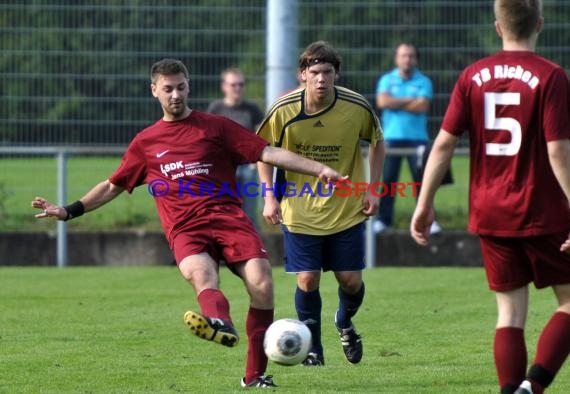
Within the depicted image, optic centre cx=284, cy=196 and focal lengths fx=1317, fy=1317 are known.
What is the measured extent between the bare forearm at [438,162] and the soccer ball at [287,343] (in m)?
1.32

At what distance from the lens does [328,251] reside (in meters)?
8.70

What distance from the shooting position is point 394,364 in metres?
8.27

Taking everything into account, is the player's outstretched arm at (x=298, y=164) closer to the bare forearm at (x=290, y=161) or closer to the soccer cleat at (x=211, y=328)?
the bare forearm at (x=290, y=161)

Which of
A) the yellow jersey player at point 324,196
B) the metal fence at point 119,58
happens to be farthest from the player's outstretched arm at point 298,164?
the metal fence at point 119,58

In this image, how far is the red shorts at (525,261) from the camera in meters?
6.05

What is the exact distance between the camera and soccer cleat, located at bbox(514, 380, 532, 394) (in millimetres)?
5969

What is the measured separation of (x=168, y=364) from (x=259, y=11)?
8.53m

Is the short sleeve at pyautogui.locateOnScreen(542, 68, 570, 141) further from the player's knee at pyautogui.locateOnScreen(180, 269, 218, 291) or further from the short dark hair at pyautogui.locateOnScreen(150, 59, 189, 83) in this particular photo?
the short dark hair at pyautogui.locateOnScreen(150, 59, 189, 83)

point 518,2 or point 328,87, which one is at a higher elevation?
point 518,2

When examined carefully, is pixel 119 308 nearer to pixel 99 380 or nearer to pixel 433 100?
pixel 99 380

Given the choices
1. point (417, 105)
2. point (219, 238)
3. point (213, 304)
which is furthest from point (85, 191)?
point (213, 304)

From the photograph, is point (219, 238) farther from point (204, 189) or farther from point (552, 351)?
point (552, 351)

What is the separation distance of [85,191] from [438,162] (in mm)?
9781

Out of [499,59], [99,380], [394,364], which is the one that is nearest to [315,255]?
[394,364]
